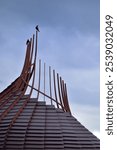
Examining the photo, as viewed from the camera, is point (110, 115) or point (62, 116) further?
point (62, 116)

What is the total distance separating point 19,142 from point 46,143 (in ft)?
4.52

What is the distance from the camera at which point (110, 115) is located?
11.1m

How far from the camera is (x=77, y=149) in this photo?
56.9 feet

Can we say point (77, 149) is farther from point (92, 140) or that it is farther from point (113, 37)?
point (113, 37)

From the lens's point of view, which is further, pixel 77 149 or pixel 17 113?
pixel 17 113

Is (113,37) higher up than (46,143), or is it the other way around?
(113,37)

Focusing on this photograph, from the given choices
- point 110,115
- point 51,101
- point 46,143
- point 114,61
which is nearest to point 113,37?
point 114,61

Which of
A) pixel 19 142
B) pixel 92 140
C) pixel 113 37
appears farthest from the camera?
pixel 92 140

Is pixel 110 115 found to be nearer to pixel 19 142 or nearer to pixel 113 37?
pixel 113 37

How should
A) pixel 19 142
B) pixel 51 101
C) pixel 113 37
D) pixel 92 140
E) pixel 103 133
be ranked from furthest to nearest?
pixel 51 101
pixel 92 140
pixel 19 142
pixel 113 37
pixel 103 133

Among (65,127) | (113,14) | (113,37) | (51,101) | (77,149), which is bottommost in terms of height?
(77,149)

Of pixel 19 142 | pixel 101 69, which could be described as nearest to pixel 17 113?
pixel 19 142

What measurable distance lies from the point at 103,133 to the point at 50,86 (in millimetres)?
9867

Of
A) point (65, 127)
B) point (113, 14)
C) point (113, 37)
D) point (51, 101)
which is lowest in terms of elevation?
point (65, 127)
